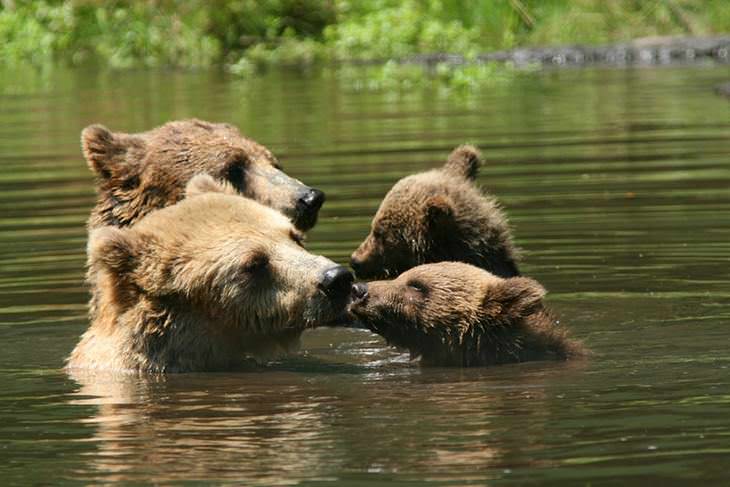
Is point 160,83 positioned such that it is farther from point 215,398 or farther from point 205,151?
point 215,398

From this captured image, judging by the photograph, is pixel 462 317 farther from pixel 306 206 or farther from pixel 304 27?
pixel 304 27

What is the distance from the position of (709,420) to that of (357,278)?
4366 millimetres

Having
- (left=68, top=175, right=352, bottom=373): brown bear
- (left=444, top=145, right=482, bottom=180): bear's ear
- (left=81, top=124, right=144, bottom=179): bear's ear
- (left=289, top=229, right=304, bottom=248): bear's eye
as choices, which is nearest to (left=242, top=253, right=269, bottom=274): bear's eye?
(left=68, top=175, right=352, bottom=373): brown bear

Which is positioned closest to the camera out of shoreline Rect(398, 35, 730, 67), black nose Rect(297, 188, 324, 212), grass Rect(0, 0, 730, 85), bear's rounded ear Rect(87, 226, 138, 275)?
bear's rounded ear Rect(87, 226, 138, 275)

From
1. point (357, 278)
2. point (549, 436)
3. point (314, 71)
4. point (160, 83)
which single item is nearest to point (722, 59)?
point (314, 71)

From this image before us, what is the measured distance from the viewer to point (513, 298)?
30.3ft

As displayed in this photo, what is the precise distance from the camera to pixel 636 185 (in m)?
16.1

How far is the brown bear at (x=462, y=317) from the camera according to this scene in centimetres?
935

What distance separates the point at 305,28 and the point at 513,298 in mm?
27255

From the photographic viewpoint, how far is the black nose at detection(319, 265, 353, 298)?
8.76 m

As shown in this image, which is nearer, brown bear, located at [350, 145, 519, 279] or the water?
the water

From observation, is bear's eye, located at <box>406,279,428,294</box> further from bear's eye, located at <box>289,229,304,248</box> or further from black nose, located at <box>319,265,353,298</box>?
black nose, located at <box>319,265,353,298</box>

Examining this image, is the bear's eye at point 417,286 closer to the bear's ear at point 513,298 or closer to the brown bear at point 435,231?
the bear's ear at point 513,298

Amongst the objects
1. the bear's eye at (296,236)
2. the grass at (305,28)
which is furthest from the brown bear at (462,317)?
the grass at (305,28)
